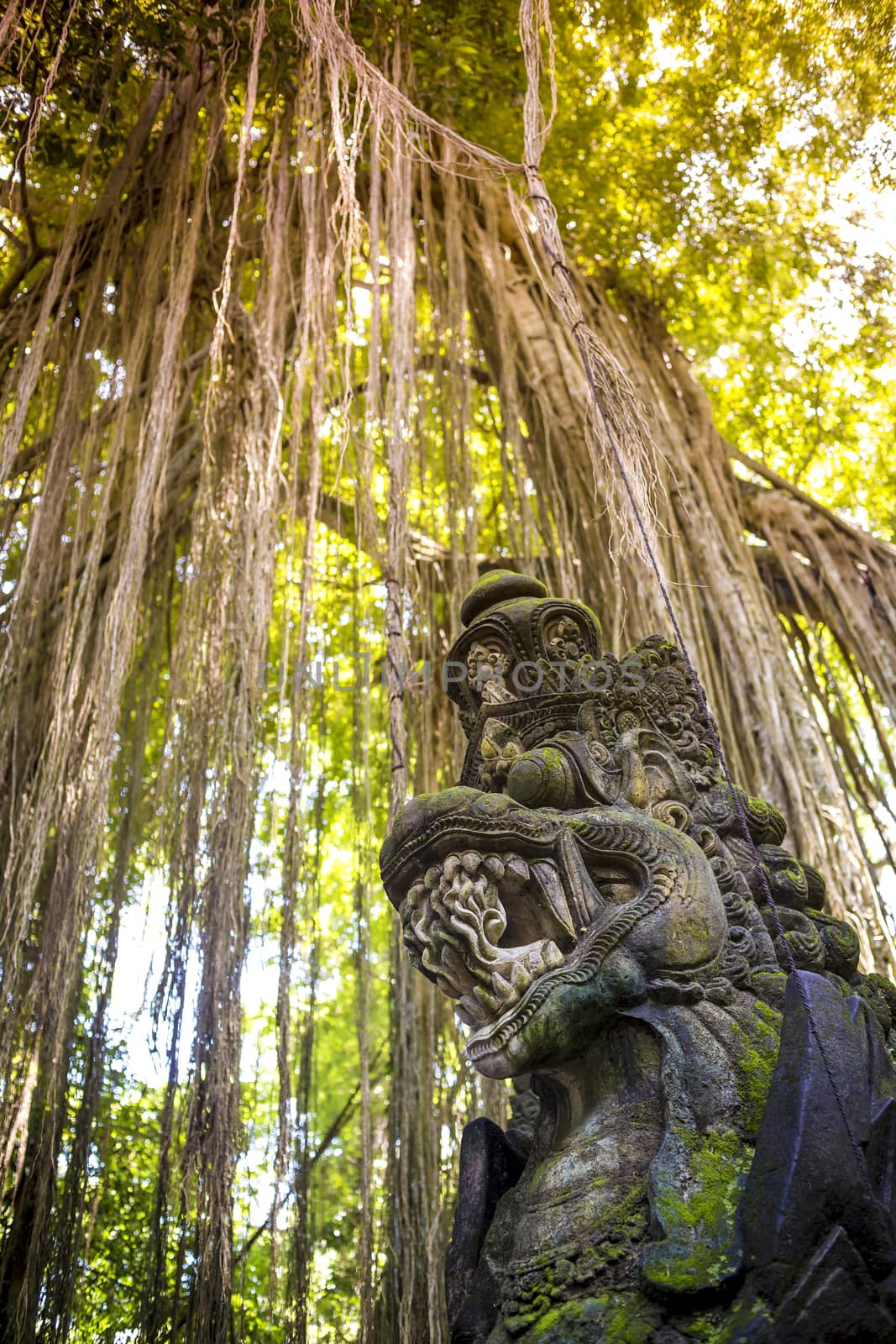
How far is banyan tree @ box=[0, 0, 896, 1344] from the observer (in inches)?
115

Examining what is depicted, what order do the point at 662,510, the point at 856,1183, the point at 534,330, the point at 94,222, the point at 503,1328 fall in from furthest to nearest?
the point at 534,330, the point at 94,222, the point at 662,510, the point at 503,1328, the point at 856,1183

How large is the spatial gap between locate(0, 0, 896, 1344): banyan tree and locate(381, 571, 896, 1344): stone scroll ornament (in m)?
0.44

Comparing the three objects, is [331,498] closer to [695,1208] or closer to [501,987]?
[501,987]

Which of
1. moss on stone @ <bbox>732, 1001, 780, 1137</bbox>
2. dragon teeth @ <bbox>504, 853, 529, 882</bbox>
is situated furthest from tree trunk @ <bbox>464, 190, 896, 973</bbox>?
moss on stone @ <bbox>732, 1001, 780, 1137</bbox>

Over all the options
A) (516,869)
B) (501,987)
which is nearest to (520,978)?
(501,987)

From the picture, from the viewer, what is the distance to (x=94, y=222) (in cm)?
418

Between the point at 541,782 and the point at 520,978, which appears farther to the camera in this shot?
the point at 541,782

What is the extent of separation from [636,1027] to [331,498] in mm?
3677

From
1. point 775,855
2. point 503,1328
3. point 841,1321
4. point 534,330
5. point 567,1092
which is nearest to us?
point 841,1321

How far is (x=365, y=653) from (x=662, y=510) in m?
1.19

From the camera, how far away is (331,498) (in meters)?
5.02

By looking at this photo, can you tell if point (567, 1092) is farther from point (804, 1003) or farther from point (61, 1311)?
point (61, 1311)

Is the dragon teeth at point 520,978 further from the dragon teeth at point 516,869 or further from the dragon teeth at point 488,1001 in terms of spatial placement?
the dragon teeth at point 516,869

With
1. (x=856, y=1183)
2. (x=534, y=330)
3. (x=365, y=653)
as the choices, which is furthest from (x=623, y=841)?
(x=534, y=330)
